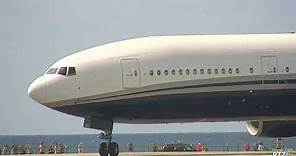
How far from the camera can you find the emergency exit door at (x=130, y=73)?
2473cm

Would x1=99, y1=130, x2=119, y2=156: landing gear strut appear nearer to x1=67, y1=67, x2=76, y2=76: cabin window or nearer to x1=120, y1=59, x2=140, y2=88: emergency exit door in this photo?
x1=120, y1=59, x2=140, y2=88: emergency exit door

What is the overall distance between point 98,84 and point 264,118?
719 centimetres

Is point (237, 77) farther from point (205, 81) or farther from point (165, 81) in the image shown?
point (165, 81)

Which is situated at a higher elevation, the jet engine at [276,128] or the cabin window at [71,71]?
the cabin window at [71,71]

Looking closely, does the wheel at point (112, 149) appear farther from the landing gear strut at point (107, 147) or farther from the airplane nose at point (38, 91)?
the airplane nose at point (38, 91)

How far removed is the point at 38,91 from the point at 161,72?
4.80 m

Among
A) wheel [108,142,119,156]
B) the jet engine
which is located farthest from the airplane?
the jet engine

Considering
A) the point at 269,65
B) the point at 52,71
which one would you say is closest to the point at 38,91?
the point at 52,71

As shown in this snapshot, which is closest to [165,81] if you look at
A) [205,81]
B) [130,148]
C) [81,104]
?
[205,81]

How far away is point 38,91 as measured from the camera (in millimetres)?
24672

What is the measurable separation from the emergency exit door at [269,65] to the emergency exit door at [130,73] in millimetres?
5016

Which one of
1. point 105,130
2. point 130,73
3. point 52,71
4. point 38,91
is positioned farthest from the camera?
point 52,71

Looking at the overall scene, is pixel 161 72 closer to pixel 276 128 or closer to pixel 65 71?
pixel 65 71

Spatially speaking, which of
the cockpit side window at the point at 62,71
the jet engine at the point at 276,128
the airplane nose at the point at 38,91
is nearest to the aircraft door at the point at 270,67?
the jet engine at the point at 276,128
